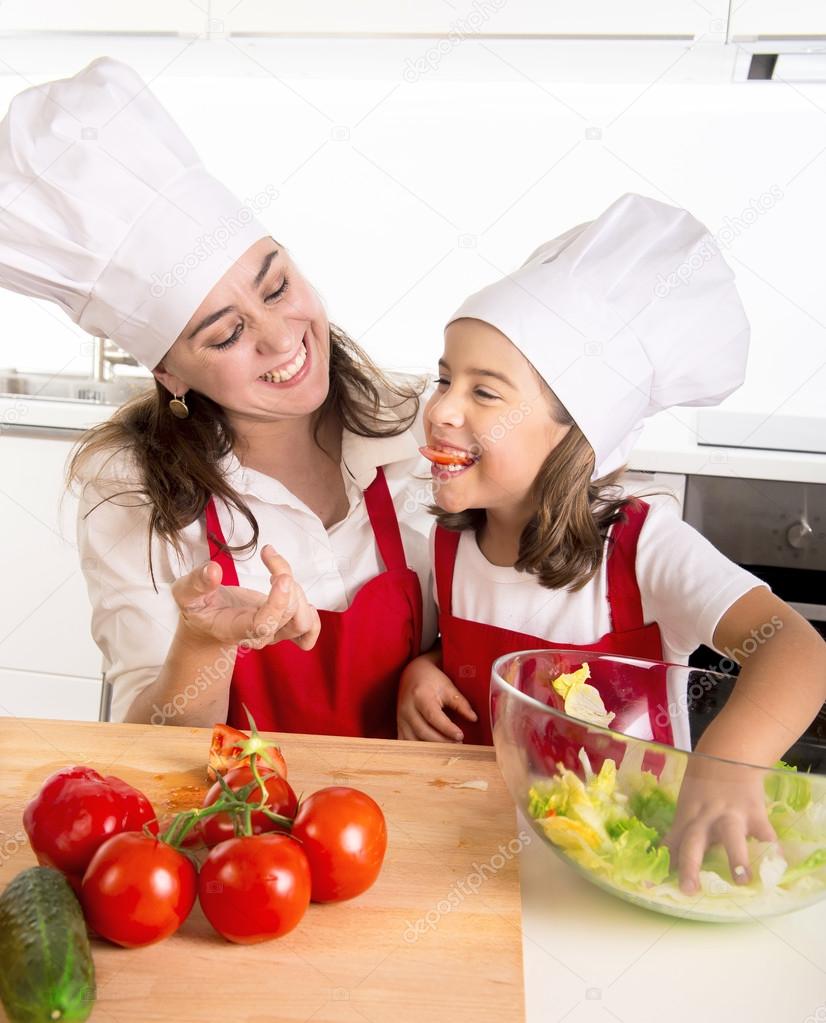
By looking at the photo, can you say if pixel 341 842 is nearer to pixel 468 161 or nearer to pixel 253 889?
pixel 253 889

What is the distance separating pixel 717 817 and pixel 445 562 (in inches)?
23.6

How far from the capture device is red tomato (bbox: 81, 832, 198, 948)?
574 mm

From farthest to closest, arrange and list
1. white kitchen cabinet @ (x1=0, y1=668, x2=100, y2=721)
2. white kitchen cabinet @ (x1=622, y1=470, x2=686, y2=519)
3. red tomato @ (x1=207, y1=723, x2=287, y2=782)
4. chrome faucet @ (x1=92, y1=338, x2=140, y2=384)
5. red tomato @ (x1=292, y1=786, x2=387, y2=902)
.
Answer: chrome faucet @ (x1=92, y1=338, x2=140, y2=384) → white kitchen cabinet @ (x1=0, y1=668, x2=100, y2=721) → white kitchen cabinet @ (x1=622, y1=470, x2=686, y2=519) → red tomato @ (x1=207, y1=723, x2=287, y2=782) → red tomato @ (x1=292, y1=786, x2=387, y2=902)

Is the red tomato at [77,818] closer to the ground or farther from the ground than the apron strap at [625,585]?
A: closer to the ground

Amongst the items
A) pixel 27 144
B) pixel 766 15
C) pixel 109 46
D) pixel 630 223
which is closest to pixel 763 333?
pixel 766 15

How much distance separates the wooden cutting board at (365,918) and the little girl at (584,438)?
178mm

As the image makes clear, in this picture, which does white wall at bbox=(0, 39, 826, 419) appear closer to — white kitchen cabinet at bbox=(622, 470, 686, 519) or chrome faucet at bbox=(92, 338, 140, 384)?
chrome faucet at bbox=(92, 338, 140, 384)

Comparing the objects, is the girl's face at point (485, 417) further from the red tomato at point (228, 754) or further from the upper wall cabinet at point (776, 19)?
the upper wall cabinet at point (776, 19)

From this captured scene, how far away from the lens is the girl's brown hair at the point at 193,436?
114 centimetres

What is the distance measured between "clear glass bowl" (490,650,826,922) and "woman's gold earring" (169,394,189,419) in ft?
2.03

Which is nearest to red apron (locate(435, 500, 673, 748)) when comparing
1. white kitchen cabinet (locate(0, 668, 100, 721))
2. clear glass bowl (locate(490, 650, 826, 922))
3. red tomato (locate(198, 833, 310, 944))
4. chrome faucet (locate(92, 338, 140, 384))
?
clear glass bowl (locate(490, 650, 826, 922))

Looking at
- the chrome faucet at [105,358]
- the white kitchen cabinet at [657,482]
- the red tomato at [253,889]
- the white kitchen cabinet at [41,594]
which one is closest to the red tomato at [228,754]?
the red tomato at [253,889]

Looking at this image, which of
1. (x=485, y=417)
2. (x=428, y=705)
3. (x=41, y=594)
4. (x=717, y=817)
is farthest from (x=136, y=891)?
(x=41, y=594)

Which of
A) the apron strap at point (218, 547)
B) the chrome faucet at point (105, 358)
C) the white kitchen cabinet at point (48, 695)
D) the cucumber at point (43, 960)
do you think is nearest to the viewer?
the cucumber at point (43, 960)
